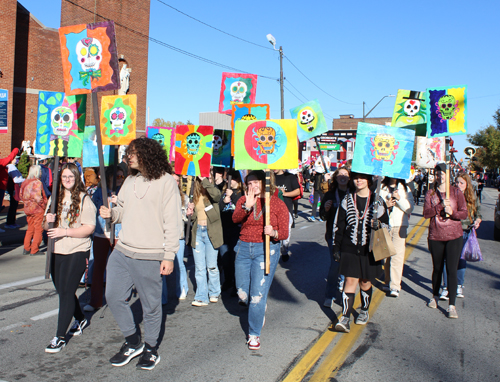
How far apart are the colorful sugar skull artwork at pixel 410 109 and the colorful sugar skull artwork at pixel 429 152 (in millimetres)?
454

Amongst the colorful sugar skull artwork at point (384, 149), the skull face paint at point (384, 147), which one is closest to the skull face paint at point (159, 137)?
the colorful sugar skull artwork at point (384, 149)

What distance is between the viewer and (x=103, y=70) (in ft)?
17.3

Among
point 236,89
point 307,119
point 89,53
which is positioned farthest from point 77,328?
point 236,89

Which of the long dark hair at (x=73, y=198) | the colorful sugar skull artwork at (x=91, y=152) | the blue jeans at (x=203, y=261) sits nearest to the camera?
the long dark hair at (x=73, y=198)

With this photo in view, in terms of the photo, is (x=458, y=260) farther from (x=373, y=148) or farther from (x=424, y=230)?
(x=424, y=230)

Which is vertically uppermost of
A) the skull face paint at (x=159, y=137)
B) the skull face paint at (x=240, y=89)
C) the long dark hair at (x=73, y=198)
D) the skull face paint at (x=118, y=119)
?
the skull face paint at (x=240, y=89)

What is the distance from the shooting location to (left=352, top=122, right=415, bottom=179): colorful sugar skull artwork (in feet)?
17.1

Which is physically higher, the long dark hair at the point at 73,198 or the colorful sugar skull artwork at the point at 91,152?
the colorful sugar skull artwork at the point at 91,152

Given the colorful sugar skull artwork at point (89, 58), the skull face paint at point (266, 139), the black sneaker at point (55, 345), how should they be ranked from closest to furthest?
the black sneaker at point (55, 345), the skull face paint at point (266, 139), the colorful sugar skull artwork at point (89, 58)

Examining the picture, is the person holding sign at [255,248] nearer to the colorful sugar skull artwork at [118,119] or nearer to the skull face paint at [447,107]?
the colorful sugar skull artwork at [118,119]

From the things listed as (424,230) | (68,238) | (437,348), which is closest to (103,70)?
(68,238)

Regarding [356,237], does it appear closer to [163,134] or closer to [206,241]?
[206,241]

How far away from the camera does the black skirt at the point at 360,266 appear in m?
5.08

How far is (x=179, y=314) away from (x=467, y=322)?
11.7 ft
